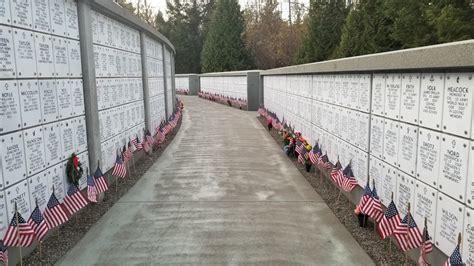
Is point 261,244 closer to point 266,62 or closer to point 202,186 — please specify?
point 202,186

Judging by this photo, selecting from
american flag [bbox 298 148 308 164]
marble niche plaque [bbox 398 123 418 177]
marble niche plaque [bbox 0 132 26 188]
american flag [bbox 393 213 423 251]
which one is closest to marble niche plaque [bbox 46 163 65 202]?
marble niche plaque [bbox 0 132 26 188]

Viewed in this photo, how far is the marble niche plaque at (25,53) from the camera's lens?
18.1 feet

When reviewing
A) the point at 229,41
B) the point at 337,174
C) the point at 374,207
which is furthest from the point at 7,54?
the point at 229,41

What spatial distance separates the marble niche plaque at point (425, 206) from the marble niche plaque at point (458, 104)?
30.1 inches

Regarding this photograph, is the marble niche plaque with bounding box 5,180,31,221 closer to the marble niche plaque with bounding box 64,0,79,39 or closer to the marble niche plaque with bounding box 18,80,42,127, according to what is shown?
the marble niche plaque with bounding box 18,80,42,127

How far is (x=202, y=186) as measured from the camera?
9.07m

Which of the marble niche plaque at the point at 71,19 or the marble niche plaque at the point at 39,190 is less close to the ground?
the marble niche plaque at the point at 71,19

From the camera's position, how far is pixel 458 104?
169 inches

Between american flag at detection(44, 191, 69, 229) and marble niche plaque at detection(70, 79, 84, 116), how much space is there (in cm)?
184

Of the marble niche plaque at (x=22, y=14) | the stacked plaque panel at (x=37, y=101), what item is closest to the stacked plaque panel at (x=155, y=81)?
the stacked plaque panel at (x=37, y=101)

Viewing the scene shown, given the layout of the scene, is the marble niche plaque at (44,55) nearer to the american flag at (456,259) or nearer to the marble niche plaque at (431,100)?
the marble niche plaque at (431,100)

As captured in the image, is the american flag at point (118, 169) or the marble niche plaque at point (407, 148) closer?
the marble niche plaque at point (407, 148)

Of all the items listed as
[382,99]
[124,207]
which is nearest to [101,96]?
[124,207]

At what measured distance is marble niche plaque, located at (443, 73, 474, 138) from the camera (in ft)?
13.4
